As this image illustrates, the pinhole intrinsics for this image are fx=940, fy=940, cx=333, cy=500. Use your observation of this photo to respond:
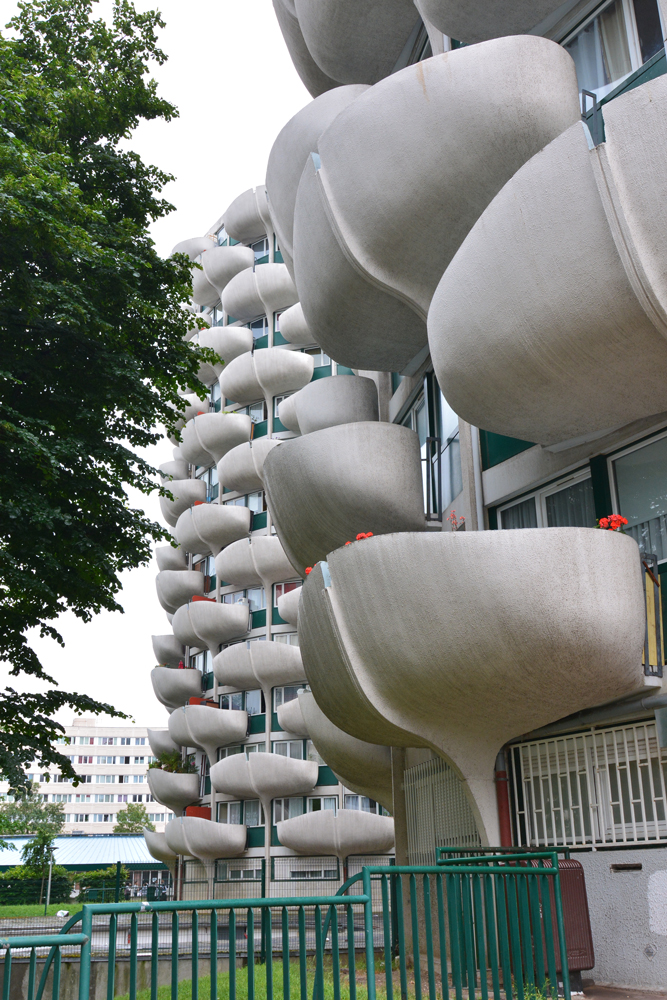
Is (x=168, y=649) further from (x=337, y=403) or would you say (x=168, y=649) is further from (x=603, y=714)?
(x=603, y=714)

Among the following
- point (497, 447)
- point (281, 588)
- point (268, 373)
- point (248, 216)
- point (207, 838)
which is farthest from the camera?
point (248, 216)

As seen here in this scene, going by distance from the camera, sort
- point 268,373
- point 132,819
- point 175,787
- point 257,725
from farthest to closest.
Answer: point 132,819 < point 268,373 < point 175,787 < point 257,725

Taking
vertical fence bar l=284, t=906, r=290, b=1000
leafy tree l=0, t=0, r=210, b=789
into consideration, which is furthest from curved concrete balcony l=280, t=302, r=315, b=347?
vertical fence bar l=284, t=906, r=290, b=1000

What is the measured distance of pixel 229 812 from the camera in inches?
1730

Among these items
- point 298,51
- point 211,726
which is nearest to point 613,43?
point 298,51

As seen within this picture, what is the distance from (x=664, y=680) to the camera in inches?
443

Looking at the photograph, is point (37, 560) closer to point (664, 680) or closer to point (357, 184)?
point (357, 184)

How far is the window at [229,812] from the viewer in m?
43.4

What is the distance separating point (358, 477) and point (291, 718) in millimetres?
27319

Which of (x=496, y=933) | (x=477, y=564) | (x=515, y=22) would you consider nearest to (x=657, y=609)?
(x=477, y=564)

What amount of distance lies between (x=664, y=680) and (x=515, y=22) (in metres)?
10.4

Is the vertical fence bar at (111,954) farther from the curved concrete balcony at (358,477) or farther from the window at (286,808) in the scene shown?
the window at (286,808)

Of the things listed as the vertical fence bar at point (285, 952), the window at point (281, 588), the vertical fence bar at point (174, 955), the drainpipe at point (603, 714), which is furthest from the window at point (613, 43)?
the window at point (281, 588)

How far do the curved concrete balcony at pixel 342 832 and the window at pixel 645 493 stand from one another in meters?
28.8
